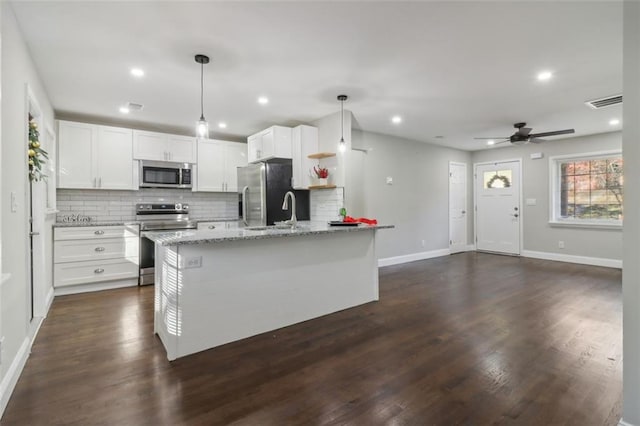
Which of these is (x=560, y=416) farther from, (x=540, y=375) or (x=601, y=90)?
(x=601, y=90)

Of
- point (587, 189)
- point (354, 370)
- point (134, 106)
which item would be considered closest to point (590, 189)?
point (587, 189)

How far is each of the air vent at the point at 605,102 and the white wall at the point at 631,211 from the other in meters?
3.28

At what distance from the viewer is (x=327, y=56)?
112 inches

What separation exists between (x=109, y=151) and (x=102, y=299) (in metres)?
2.18

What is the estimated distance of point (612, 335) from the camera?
2.83 m

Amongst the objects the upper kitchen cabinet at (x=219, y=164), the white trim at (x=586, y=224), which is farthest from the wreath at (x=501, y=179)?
the upper kitchen cabinet at (x=219, y=164)

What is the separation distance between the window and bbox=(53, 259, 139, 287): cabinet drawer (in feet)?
25.8

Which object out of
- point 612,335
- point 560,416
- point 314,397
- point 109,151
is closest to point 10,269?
point 314,397

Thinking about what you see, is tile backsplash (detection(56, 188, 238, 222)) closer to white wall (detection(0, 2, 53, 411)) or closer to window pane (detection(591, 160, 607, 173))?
white wall (detection(0, 2, 53, 411))

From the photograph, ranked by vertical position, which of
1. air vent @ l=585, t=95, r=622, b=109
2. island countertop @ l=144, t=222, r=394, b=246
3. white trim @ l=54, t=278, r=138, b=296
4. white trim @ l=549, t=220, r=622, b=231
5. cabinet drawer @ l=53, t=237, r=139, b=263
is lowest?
white trim @ l=54, t=278, r=138, b=296

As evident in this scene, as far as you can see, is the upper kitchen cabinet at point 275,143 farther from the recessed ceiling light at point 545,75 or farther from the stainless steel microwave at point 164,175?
the recessed ceiling light at point 545,75

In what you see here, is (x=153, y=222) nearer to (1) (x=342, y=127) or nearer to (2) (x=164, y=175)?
(2) (x=164, y=175)

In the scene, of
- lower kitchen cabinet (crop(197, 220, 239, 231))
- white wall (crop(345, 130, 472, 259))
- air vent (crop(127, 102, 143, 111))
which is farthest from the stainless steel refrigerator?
air vent (crop(127, 102, 143, 111))

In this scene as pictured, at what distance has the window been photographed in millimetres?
5832
